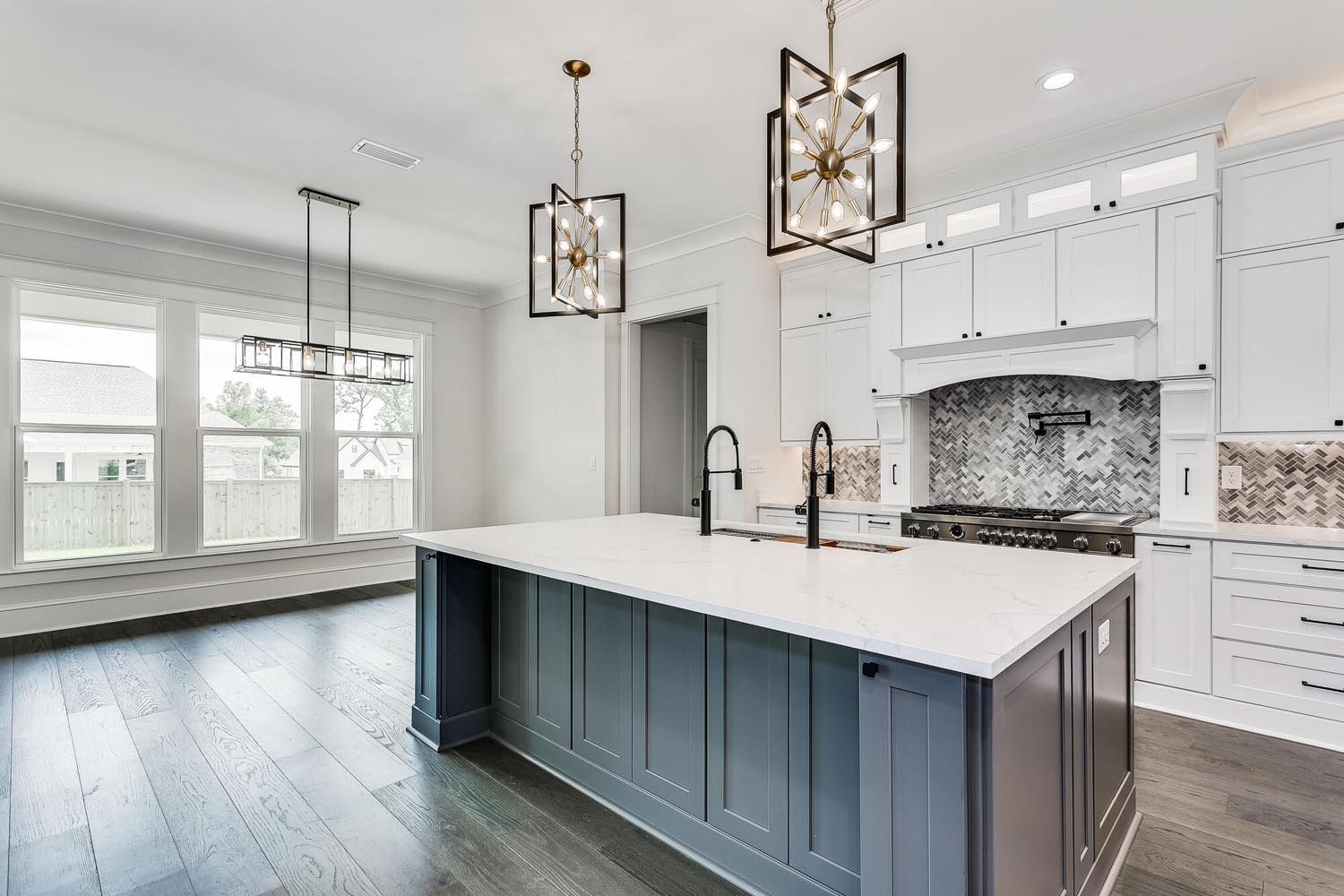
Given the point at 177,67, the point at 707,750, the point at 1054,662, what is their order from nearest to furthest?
the point at 1054,662, the point at 707,750, the point at 177,67

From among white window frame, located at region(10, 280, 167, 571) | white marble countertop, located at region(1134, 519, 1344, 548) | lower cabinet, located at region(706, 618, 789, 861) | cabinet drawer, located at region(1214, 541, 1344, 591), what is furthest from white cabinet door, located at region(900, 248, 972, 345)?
white window frame, located at region(10, 280, 167, 571)

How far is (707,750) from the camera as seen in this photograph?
6.53 feet

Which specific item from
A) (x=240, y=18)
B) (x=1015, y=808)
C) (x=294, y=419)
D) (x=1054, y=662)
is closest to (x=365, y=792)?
(x=1015, y=808)

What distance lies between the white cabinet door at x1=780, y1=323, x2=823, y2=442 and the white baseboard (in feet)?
8.07

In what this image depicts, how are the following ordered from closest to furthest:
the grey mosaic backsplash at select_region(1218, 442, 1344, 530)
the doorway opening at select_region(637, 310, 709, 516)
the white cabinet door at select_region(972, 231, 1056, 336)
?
the grey mosaic backsplash at select_region(1218, 442, 1344, 530) → the white cabinet door at select_region(972, 231, 1056, 336) → the doorway opening at select_region(637, 310, 709, 516)

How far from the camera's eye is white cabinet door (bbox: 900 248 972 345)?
154 inches

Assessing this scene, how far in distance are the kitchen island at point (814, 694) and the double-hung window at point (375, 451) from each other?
12.5 feet

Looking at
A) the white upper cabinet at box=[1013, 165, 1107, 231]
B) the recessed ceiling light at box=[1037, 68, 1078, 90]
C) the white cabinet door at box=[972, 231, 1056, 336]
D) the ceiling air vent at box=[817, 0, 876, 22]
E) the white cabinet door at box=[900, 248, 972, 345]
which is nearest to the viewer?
the ceiling air vent at box=[817, 0, 876, 22]

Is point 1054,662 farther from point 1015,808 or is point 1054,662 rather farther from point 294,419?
point 294,419

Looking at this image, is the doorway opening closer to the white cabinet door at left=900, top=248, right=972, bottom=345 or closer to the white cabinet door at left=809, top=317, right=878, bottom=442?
the white cabinet door at left=809, top=317, right=878, bottom=442

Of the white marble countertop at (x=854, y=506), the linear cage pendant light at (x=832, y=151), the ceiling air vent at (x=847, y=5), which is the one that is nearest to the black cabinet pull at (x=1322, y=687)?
the white marble countertop at (x=854, y=506)

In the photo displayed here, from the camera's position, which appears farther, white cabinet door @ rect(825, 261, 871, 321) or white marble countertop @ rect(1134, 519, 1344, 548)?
white cabinet door @ rect(825, 261, 871, 321)

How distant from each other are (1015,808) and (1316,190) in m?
3.38

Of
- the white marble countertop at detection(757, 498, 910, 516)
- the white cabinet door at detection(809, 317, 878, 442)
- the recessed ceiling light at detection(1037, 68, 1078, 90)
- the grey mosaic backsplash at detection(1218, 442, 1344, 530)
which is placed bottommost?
the white marble countertop at detection(757, 498, 910, 516)
